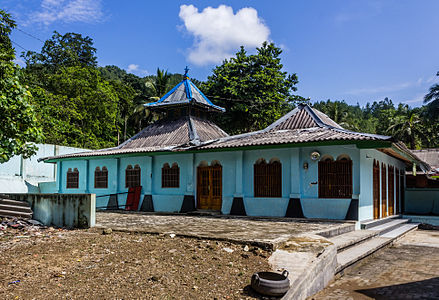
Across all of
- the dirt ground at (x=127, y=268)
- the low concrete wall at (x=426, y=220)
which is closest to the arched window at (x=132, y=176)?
the dirt ground at (x=127, y=268)

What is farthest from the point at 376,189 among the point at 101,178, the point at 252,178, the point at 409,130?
the point at 409,130

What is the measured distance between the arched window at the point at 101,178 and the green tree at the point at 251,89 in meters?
11.5

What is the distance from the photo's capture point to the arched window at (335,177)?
1130 centimetres

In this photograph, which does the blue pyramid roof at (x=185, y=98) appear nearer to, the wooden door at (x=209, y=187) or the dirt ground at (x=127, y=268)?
the wooden door at (x=209, y=187)

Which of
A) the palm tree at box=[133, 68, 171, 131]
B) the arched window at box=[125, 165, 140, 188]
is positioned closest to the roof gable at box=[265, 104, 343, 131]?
the arched window at box=[125, 165, 140, 188]

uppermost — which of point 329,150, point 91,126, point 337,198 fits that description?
point 91,126

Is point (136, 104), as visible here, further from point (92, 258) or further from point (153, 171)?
point (92, 258)

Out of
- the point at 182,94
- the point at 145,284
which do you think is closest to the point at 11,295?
the point at 145,284

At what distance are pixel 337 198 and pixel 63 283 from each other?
8.74 meters

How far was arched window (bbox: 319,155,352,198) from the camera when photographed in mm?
11297

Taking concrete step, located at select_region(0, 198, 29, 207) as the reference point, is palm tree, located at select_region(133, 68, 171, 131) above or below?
above

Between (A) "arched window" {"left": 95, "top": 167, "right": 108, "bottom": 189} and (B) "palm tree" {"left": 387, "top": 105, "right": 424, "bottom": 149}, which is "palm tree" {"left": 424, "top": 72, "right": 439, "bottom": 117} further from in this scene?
(A) "arched window" {"left": 95, "top": 167, "right": 108, "bottom": 189}

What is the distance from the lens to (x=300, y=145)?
1144 centimetres

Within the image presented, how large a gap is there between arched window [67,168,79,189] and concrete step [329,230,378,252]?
1361cm
